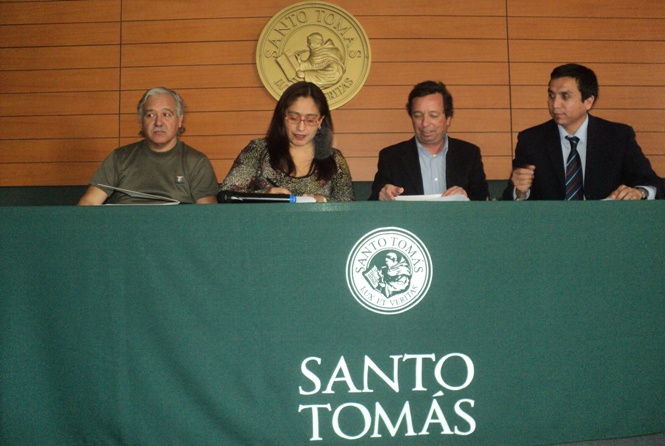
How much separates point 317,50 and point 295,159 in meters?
1.23

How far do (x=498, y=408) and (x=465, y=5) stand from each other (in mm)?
2738

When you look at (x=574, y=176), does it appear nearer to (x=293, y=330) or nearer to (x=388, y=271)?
(x=388, y=271)

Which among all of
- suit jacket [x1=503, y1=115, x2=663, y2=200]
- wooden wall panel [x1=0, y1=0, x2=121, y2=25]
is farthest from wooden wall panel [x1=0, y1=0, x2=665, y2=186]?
suit jacket [x1=503, y1=115, x2=663, y2=200]

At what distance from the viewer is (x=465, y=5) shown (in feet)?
11.8

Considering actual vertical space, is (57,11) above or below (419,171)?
above

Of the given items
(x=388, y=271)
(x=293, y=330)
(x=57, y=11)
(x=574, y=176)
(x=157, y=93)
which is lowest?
(x=293, y=330)

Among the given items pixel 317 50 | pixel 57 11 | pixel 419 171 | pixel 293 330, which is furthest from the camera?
pixel 57 11

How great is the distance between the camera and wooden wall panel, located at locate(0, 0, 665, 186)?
3.58 meters

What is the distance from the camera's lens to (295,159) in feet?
8.36

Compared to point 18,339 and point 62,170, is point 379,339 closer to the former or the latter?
point 18,339

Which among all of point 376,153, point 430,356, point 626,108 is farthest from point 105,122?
point 626,108

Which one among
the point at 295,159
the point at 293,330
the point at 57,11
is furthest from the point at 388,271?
the point at 57,11

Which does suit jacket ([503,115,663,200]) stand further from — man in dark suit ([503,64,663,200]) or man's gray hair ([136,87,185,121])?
man's gray hair ([136,87,185,121])

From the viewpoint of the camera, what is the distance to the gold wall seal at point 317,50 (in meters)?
3.51
